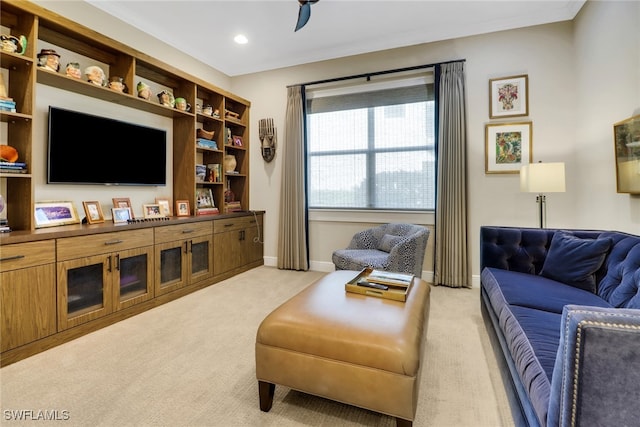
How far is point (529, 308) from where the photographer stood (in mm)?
1712

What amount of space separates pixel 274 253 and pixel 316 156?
1.56 meters

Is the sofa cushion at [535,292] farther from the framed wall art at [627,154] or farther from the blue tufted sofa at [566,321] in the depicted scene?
the framed wall art at [627,154]

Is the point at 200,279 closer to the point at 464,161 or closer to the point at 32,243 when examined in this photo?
the point at 32,243

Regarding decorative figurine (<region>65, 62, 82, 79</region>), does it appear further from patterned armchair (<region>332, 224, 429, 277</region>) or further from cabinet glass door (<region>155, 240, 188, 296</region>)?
patterned armchair (<region>332, 224, 429, 277</region>)

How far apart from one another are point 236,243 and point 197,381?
2.38m

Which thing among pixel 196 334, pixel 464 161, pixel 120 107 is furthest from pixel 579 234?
pixel 120 107

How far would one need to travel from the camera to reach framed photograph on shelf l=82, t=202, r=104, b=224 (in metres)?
2.70

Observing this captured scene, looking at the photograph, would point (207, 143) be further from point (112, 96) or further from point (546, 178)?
point (546, 178)

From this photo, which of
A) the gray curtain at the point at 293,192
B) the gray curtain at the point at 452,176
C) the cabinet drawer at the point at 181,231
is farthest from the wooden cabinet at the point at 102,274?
the gray curtain at the point at 452,176

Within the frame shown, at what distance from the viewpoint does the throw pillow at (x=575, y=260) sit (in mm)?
2006

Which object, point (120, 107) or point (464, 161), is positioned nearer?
point (120, 107)

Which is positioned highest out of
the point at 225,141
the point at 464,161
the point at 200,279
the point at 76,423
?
the point at 225,141

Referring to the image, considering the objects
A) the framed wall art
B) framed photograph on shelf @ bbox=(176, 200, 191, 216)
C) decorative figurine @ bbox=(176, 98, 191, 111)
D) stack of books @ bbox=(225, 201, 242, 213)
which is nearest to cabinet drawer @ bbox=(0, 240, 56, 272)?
framed photograph on shelf @ bbox=(176, 200, 191, 216)

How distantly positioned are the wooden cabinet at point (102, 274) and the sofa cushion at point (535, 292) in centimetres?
287
